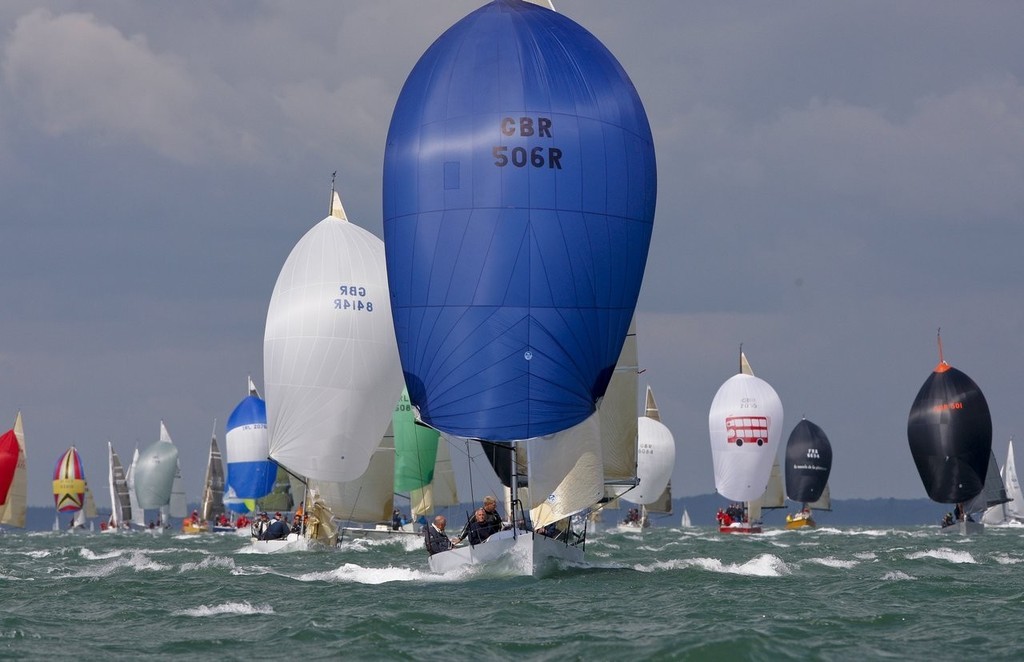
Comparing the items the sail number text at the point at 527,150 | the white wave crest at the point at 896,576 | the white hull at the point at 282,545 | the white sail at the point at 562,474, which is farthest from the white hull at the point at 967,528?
the sail number text at the point at 527,150

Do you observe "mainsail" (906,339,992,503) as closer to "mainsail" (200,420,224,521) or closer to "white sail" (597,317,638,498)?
"white sail" (597,317,638,498)

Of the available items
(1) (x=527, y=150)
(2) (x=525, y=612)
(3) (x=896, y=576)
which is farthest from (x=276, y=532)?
(2) (x=525, y=612)

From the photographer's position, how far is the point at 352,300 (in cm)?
4134

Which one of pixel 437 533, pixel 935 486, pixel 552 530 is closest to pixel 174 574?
pixel 437 533

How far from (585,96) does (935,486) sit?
41447 millimetres

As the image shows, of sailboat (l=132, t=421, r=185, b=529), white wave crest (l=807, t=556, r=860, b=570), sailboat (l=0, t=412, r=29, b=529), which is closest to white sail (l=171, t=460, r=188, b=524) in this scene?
sailboat (l=132, t=421, r=185, b=529)

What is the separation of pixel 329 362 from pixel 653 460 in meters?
43.6

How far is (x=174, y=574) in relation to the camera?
30859mm

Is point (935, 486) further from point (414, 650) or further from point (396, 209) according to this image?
point (414, 650)

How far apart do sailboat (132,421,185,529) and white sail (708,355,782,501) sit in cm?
4875

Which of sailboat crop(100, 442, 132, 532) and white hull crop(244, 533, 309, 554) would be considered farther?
sailboat crop(100, 442, 132, 532)

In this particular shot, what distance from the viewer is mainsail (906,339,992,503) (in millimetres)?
61469

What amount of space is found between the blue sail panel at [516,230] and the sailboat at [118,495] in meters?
75.8

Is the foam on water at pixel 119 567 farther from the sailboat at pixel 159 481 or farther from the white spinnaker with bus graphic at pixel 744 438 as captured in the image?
the sailboat at pixel 159 481
